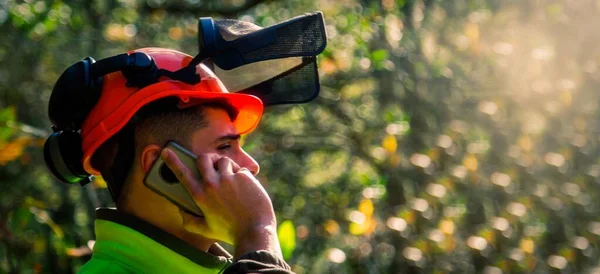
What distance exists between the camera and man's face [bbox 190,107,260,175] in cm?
237

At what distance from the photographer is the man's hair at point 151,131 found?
2.37 m

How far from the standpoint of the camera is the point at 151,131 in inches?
93.9

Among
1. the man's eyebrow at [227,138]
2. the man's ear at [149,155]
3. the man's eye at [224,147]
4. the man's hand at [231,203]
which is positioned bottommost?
the man's ear at [149,155]

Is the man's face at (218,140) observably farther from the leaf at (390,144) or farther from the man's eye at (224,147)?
the leaf at (390,144)

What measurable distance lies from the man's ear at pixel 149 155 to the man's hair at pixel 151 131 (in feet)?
0.05

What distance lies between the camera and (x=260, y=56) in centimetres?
237

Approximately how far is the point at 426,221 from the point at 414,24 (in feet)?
4.49

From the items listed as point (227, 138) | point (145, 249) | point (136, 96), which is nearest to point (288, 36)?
point (227, 138)

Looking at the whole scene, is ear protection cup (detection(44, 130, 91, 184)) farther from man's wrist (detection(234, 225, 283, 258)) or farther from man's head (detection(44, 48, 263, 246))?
Answer: man's wrist (detection(234, 225, 283, 258))

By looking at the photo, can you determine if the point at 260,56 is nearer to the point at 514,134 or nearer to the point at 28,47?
the point at 514,134

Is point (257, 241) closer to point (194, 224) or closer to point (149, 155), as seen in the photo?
point (194, 224)

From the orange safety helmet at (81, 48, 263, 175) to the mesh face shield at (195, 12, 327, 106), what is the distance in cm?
7

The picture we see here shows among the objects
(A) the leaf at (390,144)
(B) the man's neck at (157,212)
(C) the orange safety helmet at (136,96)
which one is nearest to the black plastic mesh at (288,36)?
(C) the orange safety helmet at (136,96)

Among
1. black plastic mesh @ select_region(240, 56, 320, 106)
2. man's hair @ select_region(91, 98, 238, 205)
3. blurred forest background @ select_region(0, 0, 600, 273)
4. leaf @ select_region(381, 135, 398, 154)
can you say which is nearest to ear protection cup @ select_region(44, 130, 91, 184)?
man's hair @ select_region(91, 98, 238, 205)
